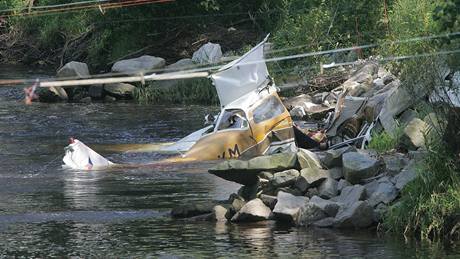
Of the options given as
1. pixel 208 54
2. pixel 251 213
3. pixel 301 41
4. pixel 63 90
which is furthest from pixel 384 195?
pixel 63 90

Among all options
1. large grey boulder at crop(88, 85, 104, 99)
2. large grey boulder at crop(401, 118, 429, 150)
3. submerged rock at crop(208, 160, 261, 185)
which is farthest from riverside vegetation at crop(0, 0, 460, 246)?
submerged rock at crop(208, 160, 261, 185)

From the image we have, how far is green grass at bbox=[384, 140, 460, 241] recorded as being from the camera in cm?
1276

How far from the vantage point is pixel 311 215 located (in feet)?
46.1

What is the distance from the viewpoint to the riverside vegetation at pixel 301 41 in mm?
13039

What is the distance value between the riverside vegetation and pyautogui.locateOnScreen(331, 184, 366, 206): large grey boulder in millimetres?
649

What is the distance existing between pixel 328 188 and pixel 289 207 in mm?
793

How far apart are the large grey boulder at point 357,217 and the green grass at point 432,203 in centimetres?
38

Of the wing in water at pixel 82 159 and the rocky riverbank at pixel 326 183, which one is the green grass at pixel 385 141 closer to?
the rocky riverbank at pixel 326 183

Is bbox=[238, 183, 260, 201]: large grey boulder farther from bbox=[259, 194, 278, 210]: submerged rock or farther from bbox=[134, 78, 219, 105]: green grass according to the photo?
bbox=[134, 78, 219, 105]: green grass

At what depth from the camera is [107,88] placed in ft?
111

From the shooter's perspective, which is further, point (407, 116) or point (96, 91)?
point (96, 91)

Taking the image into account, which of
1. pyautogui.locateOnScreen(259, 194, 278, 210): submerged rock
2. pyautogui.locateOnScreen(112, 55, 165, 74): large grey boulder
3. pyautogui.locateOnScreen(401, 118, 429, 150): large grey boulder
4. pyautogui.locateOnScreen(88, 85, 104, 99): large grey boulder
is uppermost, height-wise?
pyautogui.locateOnScreen(112, 55, 165, 74): large grey boulder

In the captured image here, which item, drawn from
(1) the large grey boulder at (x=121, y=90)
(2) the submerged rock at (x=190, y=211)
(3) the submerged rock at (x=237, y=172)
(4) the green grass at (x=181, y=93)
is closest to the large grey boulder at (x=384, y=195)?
(3) the submerged rock at (x=237, y=172)

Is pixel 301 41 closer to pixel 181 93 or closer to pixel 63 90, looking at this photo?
pixel 181 93
